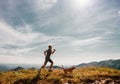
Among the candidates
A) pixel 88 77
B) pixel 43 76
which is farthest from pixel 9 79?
pixel 88 77

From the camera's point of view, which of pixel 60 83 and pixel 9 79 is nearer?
pixel 60 83

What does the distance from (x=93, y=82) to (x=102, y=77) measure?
8.16ft

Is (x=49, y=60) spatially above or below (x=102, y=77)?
above

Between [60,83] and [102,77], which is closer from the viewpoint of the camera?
[60,83]

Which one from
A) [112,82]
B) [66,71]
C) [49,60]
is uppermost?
[49,60]

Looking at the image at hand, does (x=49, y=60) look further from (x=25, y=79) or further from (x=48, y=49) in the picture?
(x=25, y=79)

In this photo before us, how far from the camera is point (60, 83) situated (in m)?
17.8

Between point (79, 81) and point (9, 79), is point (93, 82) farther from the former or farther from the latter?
point (9, 79)

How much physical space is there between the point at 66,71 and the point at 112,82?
20.2ft

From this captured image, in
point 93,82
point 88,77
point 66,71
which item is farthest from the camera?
point 66,71

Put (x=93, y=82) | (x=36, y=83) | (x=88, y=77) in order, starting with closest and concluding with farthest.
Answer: (x=36, y=83)
(x=93, y=82)
(x=88, y=77)

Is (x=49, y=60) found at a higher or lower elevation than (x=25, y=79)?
higher

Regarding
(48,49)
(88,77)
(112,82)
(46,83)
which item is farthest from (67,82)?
(48,49)

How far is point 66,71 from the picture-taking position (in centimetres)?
2250
